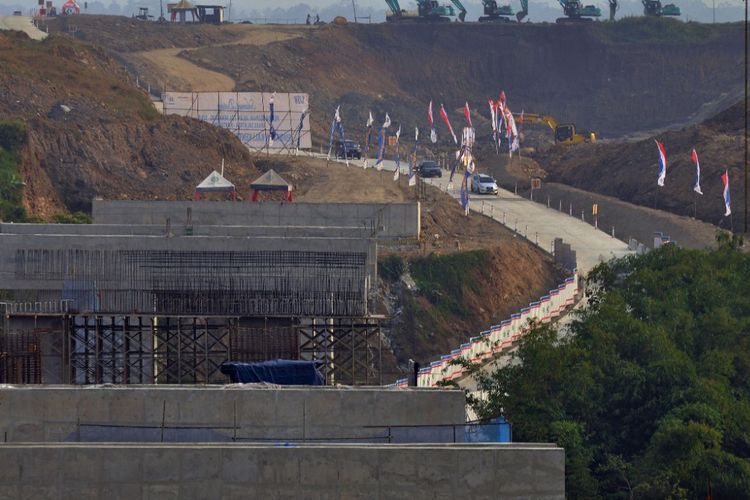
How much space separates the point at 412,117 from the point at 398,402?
117m

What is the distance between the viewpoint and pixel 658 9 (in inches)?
7313

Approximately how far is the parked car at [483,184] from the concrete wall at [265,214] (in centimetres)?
3585

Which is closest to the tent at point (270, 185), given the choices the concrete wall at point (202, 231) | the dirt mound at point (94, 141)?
the dirt mound at point (94, 141)

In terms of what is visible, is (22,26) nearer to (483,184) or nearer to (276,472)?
(483,184)

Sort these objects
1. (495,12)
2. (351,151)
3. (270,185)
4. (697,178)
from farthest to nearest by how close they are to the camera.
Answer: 1. (495,12)
2. (351,151)
3. (697,178)
4. (270,185)

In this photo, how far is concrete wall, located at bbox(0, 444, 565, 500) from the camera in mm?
20453

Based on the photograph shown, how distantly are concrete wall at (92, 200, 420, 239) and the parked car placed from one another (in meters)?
35.8

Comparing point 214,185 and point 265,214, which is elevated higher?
point 265,214

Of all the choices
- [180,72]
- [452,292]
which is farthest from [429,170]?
[180,72]

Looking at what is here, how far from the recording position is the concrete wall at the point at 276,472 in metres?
20.5

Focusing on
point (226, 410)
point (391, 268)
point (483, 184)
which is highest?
point (226, 410)

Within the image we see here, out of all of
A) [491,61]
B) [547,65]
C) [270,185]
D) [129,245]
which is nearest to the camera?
[129,245]

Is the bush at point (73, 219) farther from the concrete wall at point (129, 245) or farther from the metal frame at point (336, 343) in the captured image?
the concrete wall at point (129, 245)

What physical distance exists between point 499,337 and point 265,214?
889cm
